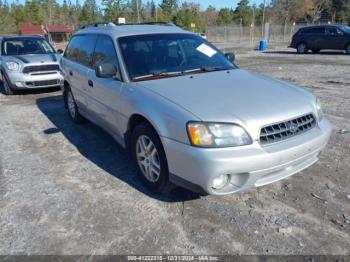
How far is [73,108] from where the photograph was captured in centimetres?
642

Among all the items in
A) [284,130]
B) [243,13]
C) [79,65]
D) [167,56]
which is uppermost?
[243,13]

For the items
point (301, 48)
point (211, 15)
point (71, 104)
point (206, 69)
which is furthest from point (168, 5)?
point (206, 69)

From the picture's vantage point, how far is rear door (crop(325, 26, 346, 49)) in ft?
68.4

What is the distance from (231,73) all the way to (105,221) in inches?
90.1

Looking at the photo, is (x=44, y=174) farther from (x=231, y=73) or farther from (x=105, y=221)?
(x=231, y=73)

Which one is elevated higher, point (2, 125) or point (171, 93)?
point (171, 93)

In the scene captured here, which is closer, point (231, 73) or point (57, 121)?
point (231, 73)

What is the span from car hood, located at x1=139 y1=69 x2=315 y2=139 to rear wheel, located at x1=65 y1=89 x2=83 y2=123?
2843mm

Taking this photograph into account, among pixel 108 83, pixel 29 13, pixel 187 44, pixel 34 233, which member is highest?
pixel 29 13

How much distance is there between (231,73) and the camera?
14.0 feet

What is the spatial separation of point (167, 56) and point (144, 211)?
1922 millimetres

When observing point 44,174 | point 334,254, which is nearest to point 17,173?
point 44,174

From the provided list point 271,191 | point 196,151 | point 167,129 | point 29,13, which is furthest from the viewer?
point 29,13

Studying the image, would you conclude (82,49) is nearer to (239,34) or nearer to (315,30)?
(315,30)
